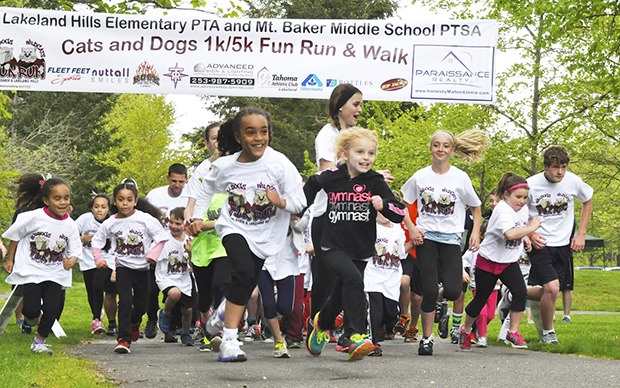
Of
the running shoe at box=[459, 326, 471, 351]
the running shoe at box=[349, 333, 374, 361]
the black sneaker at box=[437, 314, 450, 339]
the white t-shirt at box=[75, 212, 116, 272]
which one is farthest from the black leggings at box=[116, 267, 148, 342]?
the black sneaker at box=[437, 314, 450, 339]

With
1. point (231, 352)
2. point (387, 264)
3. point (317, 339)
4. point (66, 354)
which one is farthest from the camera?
point (387, 264)

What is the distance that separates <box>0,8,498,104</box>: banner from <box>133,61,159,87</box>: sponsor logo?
0.04 feet

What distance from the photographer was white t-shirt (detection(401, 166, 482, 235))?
33.2 ft

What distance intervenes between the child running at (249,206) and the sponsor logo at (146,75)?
4.67 m

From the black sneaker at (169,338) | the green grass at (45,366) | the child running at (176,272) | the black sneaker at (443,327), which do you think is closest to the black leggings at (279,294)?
the green grass at (45,366)

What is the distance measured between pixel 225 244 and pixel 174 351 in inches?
86.2

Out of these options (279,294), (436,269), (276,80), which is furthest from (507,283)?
(276,80)

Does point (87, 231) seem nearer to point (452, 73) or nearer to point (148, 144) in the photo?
point (452, 73)

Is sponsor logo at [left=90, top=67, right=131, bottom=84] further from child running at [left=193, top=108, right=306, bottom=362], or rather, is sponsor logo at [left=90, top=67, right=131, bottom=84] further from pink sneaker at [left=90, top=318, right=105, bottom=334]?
child running at [left=193, top=108, right=306, bottom=362]

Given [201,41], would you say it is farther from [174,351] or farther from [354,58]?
[174,351]

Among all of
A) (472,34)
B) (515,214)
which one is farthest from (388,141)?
(515,214)

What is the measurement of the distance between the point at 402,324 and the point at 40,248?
4644 mm

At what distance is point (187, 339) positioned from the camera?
11.8 m

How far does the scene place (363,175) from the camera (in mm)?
9016
